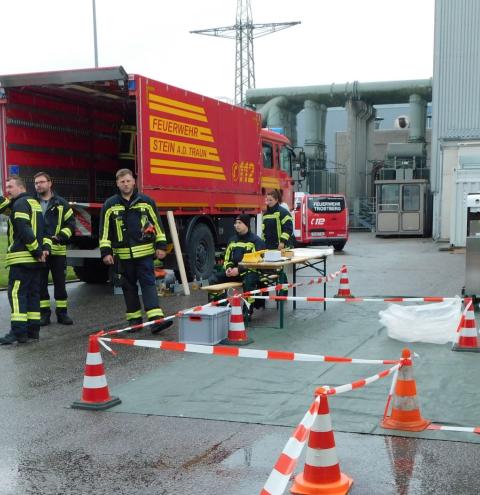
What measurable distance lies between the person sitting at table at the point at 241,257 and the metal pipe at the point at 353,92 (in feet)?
90.7

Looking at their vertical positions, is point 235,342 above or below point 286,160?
below

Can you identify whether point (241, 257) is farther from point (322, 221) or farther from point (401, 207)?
point (401, 207)

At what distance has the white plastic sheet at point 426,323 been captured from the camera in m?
7.95

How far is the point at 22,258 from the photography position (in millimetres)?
8234

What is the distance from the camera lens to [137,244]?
882 cm

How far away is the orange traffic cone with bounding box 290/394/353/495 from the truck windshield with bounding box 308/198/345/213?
68.4 ft

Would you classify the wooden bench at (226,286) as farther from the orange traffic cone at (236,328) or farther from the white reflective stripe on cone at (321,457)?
the white reflective stripe on cone at (321,457)

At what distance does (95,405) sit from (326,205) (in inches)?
769

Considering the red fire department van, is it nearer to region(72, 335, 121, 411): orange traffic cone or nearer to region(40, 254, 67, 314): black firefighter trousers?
region(40, 254, 67, 314): black firefighter trousers

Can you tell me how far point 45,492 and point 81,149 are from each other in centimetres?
1020

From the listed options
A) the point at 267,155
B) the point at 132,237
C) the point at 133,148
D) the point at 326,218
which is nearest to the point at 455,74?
the point at 326,218

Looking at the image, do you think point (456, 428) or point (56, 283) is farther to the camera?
point (56, 283)

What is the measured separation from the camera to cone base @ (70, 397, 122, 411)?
18.6 ft

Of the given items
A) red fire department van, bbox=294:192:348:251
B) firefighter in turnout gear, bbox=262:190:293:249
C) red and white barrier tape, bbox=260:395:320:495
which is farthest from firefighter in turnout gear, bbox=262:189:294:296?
red fire department van, bbox=294:192:348:251
